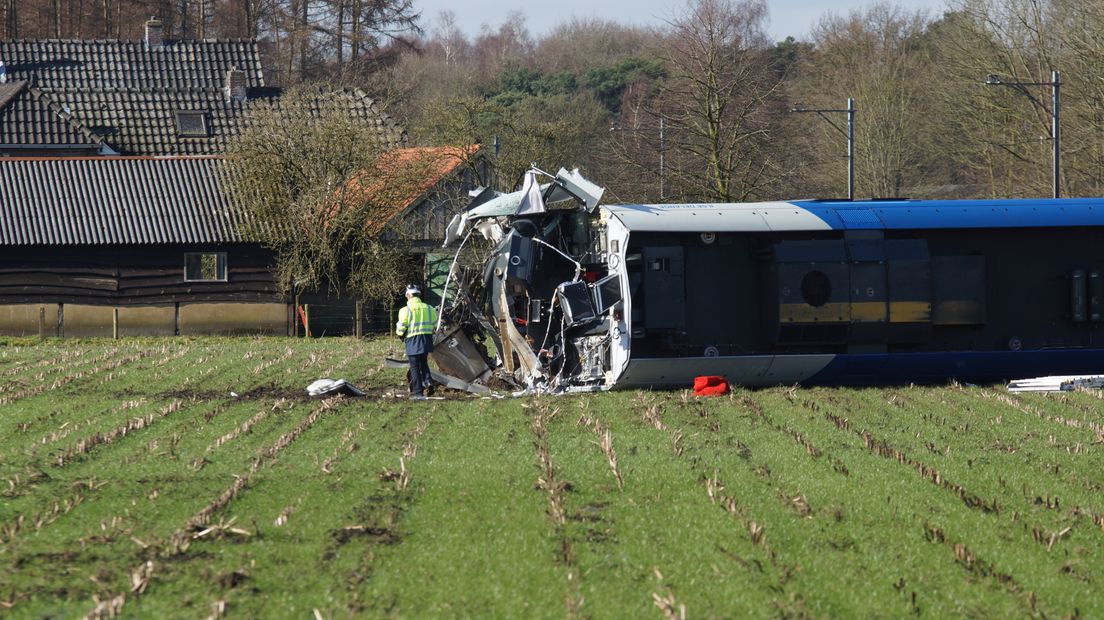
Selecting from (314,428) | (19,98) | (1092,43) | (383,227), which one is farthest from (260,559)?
(19,98)

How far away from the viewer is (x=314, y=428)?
52.1ft

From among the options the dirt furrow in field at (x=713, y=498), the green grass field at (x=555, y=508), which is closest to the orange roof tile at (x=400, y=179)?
the green grass field at (x=555, y=508)

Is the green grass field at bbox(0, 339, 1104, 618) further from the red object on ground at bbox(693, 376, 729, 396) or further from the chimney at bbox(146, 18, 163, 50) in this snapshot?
the chimney at bbox(146, 18, 163, 50)

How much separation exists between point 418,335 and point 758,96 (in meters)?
24.7

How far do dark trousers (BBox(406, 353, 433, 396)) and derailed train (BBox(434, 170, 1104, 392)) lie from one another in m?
0.97

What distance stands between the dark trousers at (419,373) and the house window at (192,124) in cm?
3583

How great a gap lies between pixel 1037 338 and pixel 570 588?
1357cm

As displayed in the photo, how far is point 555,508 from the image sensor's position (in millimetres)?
11078

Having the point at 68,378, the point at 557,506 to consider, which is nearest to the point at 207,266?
the point at 68,378

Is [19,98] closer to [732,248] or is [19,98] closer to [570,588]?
[732,248]

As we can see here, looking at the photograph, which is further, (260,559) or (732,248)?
(732,248)

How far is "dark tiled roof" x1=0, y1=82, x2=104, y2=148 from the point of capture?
1953 inches

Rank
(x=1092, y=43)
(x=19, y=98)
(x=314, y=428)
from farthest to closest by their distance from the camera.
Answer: (x=19, y=98) → (x=1092, y=43) → (x=314, y=428)

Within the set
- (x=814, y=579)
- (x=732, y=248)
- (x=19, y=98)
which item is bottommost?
(x=814, y=579)
